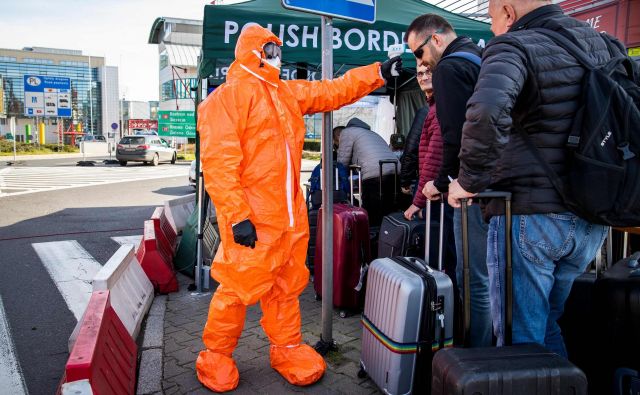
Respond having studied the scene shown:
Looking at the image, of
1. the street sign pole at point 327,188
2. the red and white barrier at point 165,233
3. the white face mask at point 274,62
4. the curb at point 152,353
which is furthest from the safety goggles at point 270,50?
the red and white barrier at point 165,233

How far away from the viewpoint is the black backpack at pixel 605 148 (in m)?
1.91

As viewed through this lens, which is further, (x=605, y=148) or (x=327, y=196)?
(x=327, y=196)

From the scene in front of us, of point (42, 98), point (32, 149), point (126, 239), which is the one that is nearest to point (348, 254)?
point (126, 239)

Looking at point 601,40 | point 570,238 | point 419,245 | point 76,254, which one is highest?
point 601,40

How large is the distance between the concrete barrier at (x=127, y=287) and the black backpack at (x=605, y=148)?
9.86ft

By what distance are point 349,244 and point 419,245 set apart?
0.70 m

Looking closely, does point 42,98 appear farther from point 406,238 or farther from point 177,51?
point 406,238

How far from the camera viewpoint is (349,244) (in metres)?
4.22

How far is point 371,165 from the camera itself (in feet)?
17.6

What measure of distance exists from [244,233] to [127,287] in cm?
183

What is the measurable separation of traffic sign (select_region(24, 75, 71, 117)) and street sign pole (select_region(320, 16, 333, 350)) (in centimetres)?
4488

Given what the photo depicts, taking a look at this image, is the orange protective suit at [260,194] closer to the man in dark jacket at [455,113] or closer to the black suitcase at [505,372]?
the man in dark jacket at [455,113]

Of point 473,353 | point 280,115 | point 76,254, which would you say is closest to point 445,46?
point 280,115

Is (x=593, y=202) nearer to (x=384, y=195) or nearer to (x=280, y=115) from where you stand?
(x=280, y=115)
